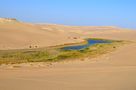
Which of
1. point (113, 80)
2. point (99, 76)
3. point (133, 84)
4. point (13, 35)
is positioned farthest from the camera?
point (13, 35)

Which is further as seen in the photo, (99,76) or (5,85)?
(99,76)

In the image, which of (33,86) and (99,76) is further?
(99,76)

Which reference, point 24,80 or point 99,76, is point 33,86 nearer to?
point 24,80

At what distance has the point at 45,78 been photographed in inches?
393

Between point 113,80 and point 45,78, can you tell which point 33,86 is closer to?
point 45,78

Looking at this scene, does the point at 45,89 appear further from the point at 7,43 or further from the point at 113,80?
the point at 7,43

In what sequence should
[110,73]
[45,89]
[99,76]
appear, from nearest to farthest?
[45,89], [99,76], [110,73]

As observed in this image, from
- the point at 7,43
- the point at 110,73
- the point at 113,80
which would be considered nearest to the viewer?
the point at 113,80

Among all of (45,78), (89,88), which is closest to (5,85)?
(45,78)

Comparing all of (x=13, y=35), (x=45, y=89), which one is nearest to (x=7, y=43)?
(x=13, y=35)

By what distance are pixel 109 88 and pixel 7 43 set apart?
38.3 m

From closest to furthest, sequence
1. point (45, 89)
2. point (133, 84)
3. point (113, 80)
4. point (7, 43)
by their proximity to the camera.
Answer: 1. point (45, 89)
2. point (133, 84)
3. point (113, 80)
4. point (7, 43)

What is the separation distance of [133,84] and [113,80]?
3.38 feet

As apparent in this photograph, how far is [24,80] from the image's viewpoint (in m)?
9.33
